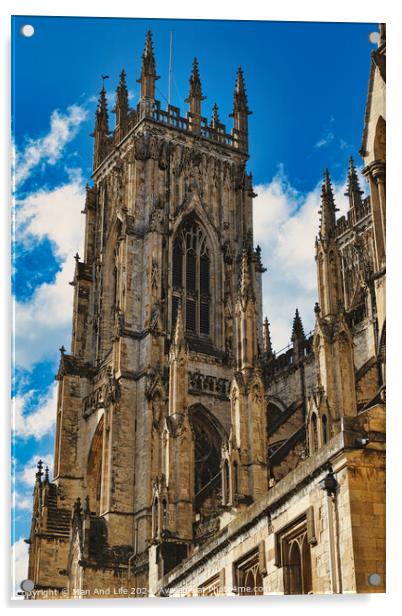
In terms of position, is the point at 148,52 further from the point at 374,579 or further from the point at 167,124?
the point at 167,124

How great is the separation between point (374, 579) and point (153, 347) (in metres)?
23.8

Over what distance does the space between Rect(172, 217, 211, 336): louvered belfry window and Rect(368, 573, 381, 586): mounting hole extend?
2628 centimetres

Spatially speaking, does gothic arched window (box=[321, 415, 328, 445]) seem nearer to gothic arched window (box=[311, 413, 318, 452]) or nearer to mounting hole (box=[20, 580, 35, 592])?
gothic arched window (box=[311, 413, 318, 452])

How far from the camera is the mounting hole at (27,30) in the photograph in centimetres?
1388

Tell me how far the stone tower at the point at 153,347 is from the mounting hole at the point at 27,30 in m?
11.8

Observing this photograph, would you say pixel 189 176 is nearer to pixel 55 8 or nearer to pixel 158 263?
pixel 158 263

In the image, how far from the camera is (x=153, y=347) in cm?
3519

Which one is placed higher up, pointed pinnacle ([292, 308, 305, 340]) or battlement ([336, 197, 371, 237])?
battlement ([336, 197, 371, 237])

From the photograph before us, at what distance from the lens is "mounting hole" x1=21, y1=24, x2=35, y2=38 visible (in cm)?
1388

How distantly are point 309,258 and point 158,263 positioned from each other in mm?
17601

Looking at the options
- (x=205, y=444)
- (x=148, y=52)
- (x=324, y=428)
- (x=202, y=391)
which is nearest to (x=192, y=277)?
(x=202, y=391)

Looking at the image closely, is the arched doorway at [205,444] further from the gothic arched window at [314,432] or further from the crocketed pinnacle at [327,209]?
the crocketed pinnacle at [327,209]

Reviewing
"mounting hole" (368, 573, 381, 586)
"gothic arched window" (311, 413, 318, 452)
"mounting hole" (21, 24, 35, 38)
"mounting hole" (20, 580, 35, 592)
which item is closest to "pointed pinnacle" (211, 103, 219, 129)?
"gothic arched window" (311, 413, 318, 452)

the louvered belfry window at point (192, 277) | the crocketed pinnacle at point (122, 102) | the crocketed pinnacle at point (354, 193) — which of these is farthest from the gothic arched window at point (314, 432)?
the louvered belfry window at point (192, 277)
